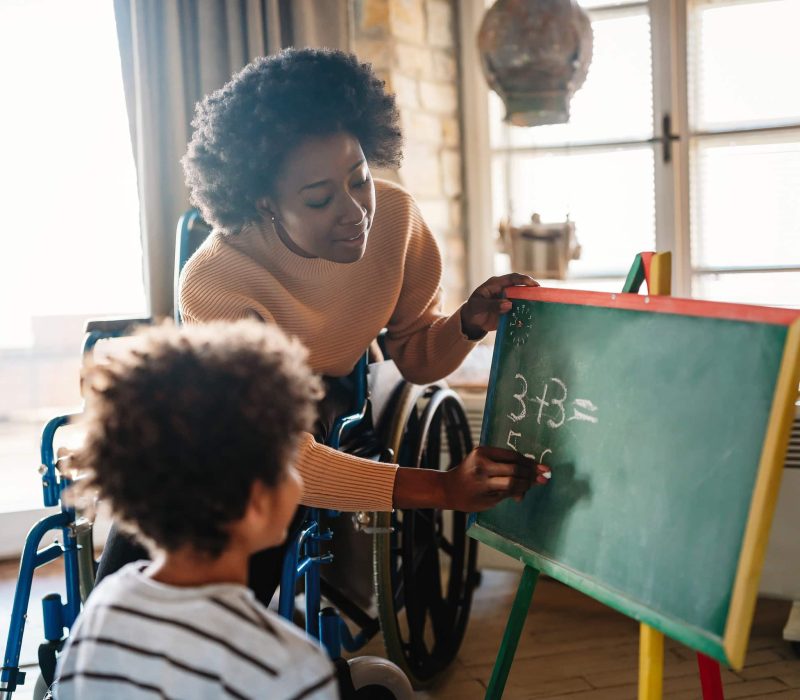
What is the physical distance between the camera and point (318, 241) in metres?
1.65

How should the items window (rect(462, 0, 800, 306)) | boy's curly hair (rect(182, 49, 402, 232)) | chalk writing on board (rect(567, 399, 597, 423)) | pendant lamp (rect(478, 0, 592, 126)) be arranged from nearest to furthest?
chalk writing on board (rect(567, 399, 597, 423))
boy's curly hair (rect(182, 49, 402, 232))
pendant lamp (rect(478, 0, 592, 126))
window (rect(462, 0, 800, 306))

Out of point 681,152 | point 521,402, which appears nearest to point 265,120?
point 521,402

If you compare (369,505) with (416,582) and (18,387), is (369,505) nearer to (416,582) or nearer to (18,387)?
(416,582)

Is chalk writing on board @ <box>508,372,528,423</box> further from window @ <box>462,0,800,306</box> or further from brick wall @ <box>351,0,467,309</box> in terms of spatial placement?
window @ <box>462,0,800,306</box>

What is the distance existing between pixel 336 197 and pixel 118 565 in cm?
73

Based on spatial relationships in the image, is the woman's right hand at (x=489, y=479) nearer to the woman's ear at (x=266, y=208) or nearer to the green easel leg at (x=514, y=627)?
the green easel leg at (x=514, y=627)

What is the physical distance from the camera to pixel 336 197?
1611mm

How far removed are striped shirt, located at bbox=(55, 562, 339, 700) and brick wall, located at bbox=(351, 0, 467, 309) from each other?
202 cm

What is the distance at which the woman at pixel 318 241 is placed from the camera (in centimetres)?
150

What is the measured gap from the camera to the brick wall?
110 inches

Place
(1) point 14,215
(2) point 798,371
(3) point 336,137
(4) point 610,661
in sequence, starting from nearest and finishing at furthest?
(2) point 798,371 → (3) point 336,137 → (4) point 610,661 → (1) point 14,215

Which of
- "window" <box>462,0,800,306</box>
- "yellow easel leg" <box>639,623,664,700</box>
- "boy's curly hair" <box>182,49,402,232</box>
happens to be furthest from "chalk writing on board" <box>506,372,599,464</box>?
"window" <box>462,0,800,306</box>

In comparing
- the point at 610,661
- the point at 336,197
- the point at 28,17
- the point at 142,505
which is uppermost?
the point at 28,17

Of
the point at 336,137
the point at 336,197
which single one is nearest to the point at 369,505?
the point at 336,197
